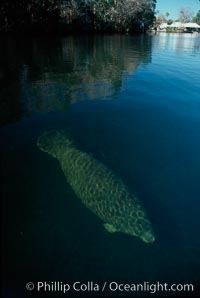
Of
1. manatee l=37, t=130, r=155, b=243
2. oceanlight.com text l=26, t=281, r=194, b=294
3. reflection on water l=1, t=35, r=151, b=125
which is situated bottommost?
oceanlight.com text l=26, t=281, r=194, b=294

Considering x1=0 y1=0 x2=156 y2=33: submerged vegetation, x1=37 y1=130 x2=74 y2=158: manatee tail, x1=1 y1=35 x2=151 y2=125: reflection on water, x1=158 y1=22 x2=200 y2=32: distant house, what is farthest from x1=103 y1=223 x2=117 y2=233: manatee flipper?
x1=158 y1=22 x2=200 y2=32: distant house

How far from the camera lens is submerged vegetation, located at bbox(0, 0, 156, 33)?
4447 centimetres

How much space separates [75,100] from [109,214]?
779 cm

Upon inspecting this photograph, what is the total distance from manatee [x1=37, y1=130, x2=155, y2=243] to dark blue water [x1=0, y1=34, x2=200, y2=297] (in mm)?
300

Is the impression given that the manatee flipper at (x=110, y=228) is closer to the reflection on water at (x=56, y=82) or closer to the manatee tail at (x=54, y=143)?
the manatee tail at (x=54, y=143)

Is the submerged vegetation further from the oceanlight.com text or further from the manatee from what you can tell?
the oceanlight.com text

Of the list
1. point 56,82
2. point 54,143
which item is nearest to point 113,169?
point 54,143

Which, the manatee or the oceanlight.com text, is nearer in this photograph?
the oceanlight.com text

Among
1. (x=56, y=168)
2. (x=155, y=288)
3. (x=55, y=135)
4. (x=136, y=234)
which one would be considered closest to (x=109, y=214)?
(x=136, y=234)

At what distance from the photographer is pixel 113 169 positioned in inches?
239

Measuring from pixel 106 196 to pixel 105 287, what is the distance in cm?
156

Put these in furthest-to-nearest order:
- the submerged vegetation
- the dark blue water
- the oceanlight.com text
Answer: the submerged vegetation < the dark blue water < the oceanlight.com text

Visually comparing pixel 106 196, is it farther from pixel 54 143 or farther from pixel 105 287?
pixel 54 143

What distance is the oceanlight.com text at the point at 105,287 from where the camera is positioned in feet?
12.0
